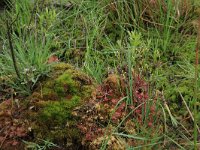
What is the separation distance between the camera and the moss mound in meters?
2.53

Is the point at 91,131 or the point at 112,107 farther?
the point at 112,107

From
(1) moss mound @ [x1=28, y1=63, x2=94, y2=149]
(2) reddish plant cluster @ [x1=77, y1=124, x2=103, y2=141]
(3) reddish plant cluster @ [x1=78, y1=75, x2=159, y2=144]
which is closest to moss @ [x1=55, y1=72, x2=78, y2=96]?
(1) moss mound @ [x1=28, y1=63, x2=94, y2=149]

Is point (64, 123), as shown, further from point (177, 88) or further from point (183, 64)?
point (183, 64)

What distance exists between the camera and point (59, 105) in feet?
8.50

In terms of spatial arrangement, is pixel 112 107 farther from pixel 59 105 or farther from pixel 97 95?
pixel 59 105

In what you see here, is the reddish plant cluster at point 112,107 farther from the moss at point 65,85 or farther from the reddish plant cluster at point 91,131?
the moss at point 65,85

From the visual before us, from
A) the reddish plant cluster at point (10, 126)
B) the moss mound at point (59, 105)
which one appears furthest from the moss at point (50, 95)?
the reddish plant cluster at point (10, 126)

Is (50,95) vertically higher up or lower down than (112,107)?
higher up

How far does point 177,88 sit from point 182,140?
0.60 m

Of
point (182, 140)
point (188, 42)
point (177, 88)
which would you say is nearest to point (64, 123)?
point (182, 140)

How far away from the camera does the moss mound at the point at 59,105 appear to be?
253 centimetres

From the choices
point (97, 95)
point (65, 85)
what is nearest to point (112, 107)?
point (97, 95)

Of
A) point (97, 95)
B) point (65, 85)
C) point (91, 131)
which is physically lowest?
point (91, 131)

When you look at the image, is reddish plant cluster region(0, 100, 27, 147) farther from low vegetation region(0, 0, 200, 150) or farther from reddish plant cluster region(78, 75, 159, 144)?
reddish plant cluster region(78, 75, 159, 144)
